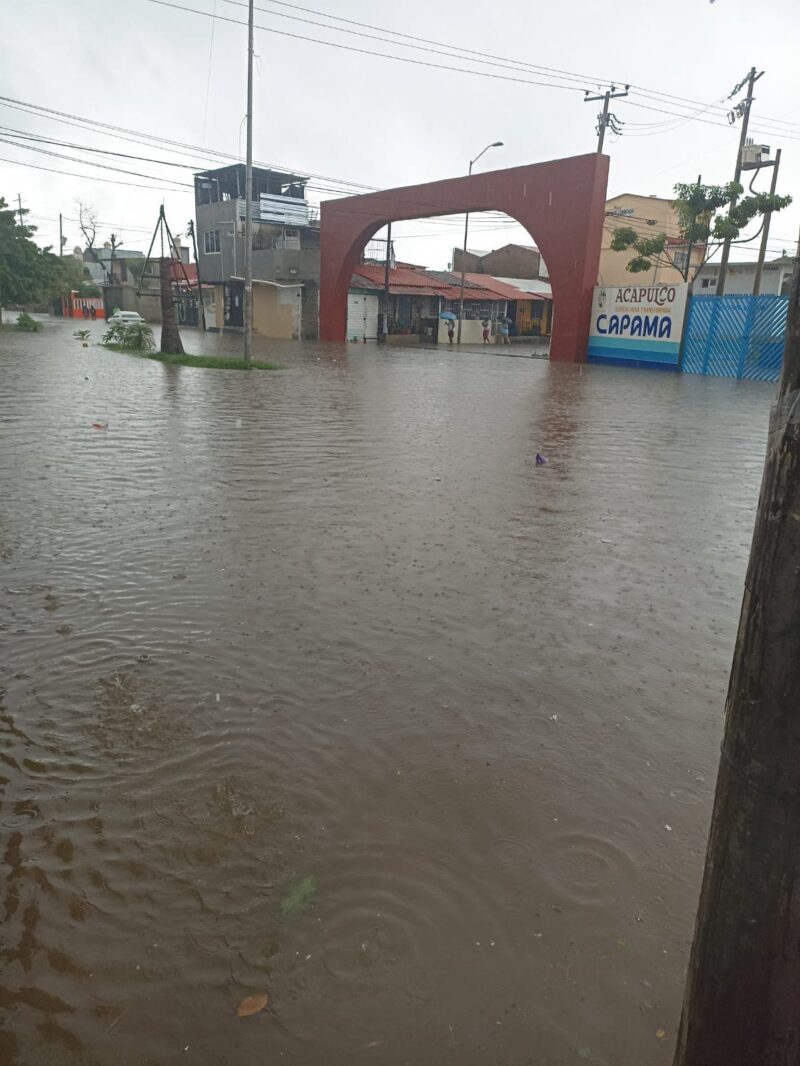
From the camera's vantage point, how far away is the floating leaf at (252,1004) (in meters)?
2.03

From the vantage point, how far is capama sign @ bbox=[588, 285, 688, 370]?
78.5 ft

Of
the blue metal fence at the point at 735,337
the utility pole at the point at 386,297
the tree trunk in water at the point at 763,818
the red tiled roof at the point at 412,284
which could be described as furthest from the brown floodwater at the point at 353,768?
the red tiled roof at the point at 412,284

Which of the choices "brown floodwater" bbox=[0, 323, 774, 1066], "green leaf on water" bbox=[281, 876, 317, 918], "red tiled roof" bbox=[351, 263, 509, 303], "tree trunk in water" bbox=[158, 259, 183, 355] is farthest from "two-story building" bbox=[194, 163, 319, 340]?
"green leaf on water" bbox=[281, 876, 317, 918]

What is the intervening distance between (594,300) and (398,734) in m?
25.3

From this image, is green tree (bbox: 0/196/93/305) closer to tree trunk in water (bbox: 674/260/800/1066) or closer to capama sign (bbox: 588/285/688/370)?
capama sign (bbox: 588/285/688/370)

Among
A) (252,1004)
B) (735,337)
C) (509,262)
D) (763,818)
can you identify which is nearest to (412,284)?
(509,262)

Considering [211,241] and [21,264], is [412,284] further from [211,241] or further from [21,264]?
[21,264]

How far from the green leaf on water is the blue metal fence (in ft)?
73.1

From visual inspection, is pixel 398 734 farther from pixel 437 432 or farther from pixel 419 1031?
pixel 437 432

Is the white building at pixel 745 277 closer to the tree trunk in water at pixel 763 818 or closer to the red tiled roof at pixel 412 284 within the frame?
the red tiled roof at pixel 412 284

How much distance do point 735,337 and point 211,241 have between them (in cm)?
3382

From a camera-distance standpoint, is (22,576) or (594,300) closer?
(22,576)

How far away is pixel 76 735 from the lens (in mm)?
3182

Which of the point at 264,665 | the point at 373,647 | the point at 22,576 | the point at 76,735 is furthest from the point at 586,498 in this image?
the point at 76,735
